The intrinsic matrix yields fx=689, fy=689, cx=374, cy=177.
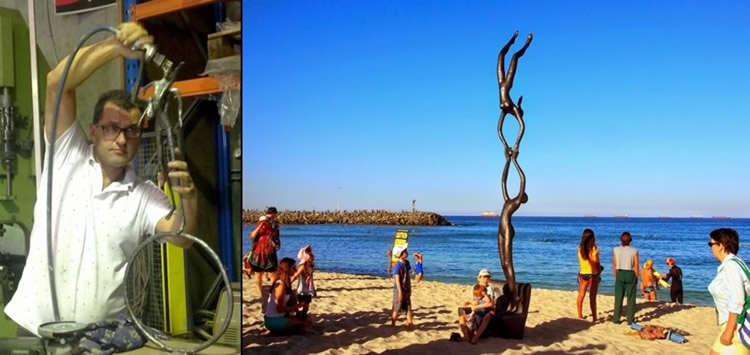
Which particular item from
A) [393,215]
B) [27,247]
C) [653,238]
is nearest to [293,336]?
[27,247]

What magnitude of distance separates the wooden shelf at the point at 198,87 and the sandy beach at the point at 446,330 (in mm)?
3633

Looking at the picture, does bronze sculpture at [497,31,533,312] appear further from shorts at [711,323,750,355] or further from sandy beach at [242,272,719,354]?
shorts at [711,323,750,355]

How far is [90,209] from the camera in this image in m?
3.79

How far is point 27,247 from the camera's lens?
12.7 feet

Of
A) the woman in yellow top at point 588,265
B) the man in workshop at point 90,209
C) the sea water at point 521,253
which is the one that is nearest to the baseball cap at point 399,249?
the woman in yellow top at point 588,265

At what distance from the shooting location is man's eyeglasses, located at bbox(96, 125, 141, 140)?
3.72 meters

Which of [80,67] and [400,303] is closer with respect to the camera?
[80,67]

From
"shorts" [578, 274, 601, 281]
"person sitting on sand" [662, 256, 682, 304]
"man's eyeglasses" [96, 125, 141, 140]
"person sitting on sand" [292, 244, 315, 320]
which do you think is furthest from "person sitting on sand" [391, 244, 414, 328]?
"person sitting on sand" [662, 256, 682, 304]

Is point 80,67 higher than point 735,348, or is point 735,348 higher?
point 80,67

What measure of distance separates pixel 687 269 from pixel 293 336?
2479 cm

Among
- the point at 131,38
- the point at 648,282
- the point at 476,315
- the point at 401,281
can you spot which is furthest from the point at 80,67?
the point at 648,282

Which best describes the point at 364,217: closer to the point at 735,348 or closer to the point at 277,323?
the point at 277,323

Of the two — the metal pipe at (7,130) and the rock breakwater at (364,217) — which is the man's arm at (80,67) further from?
the rock breakwater at (364,217)

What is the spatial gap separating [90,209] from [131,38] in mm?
964
